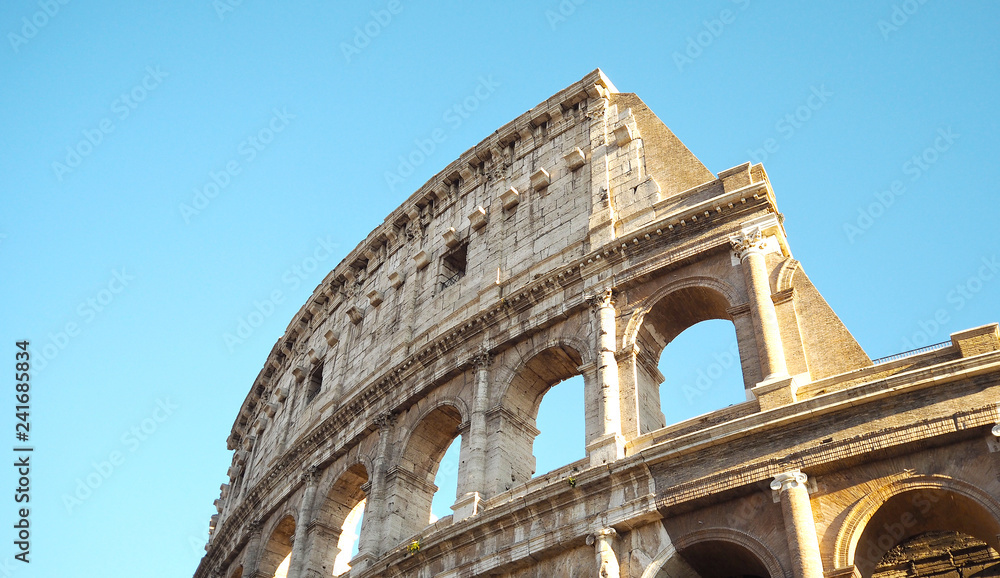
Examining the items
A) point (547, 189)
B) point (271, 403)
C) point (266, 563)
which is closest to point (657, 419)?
point (547, 189)

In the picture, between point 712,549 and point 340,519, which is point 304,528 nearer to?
point 340,519

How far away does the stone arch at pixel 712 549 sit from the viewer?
46.2 ft

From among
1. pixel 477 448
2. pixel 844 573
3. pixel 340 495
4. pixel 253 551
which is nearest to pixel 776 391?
pixel 844 573

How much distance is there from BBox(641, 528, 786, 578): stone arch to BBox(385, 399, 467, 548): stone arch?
6267mm

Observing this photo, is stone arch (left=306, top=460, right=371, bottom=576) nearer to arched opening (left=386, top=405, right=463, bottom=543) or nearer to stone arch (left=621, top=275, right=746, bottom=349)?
arched opening (left=386, top=405, right=463, bottom=543)

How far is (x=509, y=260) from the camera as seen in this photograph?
2233 centimetres

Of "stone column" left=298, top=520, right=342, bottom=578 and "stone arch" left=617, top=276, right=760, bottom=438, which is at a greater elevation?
"stone arch" left=617, top=276, right=760, bottom=438

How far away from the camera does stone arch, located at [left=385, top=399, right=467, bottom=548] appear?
2016 centimetres

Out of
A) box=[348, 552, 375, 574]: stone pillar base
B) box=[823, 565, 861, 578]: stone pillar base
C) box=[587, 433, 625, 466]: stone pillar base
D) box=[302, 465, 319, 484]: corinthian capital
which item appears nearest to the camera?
box=[823, 565, 861, 578]: stone pillar base

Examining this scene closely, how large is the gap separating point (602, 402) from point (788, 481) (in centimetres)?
424

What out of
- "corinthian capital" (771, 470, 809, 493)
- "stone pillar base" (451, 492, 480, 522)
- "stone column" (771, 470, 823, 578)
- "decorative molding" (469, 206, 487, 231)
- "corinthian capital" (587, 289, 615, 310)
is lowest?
"stone column" (771, 470, 823, 578)

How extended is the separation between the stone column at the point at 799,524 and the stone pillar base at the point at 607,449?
3.06 metres

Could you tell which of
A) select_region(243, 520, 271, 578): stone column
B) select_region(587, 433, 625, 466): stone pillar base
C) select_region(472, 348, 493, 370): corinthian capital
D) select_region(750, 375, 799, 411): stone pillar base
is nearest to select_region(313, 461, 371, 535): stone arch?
select_region(243, 520, 271, 578): stone column

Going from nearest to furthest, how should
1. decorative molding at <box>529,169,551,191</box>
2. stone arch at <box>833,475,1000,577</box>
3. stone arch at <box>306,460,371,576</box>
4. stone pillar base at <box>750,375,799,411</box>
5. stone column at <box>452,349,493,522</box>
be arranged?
stone arch at <box>833,475,1000,577</box>, stone pillar base at <box>750,375,799,411</box>, stone column at <box>452,349,493,522</box>, stone arch at <box>306,460,371,576</box>, decorative molding at <box>529,169,551,191</box>
